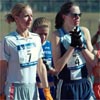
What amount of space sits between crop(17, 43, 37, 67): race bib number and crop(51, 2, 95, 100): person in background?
431 millimetres

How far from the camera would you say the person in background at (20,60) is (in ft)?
16.4

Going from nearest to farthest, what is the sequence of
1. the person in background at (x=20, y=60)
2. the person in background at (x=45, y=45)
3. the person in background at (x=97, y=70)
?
1. the person in background at (x=20, y=60)
2. the person in background at (x=97, y=70)
3. the person in background at (x=45, y=45)

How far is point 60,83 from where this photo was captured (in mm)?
5641

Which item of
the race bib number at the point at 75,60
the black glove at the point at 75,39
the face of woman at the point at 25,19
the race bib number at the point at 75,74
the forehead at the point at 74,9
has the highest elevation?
the forehead at the point at 74,9

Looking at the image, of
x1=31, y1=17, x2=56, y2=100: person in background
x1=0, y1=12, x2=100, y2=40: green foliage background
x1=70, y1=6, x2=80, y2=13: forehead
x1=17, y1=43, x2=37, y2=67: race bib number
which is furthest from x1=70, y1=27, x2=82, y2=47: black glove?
x1=0, y1=12, x2=100, y2=40: green foliage background

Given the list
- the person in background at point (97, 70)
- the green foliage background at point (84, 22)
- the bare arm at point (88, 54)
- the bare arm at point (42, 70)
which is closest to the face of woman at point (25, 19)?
the bare arm at point (42, 70)

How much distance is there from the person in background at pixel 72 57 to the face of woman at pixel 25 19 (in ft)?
1.58

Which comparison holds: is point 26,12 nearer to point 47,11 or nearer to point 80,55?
point 80,55

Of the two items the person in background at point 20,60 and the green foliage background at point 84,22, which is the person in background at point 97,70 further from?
the green foliage background at point 84,22

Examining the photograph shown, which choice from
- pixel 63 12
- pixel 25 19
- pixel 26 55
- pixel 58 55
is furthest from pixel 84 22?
pixel 26 55

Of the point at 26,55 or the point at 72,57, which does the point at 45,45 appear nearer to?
the point at 72,57

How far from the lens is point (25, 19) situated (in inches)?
202

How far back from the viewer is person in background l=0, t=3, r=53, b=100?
5.00 m

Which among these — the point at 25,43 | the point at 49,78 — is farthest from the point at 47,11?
the point at 25,43
